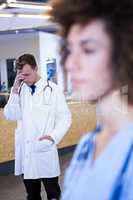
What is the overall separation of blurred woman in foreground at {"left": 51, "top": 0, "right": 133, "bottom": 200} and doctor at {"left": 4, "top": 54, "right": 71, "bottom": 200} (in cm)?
214

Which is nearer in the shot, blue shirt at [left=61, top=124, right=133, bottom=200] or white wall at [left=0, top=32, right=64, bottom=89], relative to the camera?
blue shirt at [left=61, top=124, right=133, bottom=200]

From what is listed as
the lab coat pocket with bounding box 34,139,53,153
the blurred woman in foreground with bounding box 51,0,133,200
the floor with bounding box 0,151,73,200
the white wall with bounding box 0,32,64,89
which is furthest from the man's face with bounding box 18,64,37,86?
the white wall with bounding box 0,32,64,89

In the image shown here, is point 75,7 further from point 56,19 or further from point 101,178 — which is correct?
point 101,178

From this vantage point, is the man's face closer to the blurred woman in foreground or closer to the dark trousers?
the dark trousers

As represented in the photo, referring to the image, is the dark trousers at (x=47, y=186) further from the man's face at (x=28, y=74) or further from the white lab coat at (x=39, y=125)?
the man's face at (x=28, y=74)

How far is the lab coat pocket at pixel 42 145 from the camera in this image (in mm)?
2980

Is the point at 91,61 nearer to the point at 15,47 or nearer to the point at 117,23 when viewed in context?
the point at 117,23

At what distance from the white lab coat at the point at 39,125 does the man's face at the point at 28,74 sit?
46 millimetres

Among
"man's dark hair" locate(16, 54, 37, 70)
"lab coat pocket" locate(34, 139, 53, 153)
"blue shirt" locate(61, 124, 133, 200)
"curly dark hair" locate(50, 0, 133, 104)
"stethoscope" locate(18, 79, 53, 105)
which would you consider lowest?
"lab coat pocket" locate(34, 139, 53, 153)

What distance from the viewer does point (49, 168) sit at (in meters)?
3.13

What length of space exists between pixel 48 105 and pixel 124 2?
7.49ft

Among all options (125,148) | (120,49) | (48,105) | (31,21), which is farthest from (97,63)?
(31,21)

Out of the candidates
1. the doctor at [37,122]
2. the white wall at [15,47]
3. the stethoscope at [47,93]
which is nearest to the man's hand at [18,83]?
the doctor at [37,122]

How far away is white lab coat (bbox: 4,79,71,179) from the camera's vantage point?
3004 millimetres
